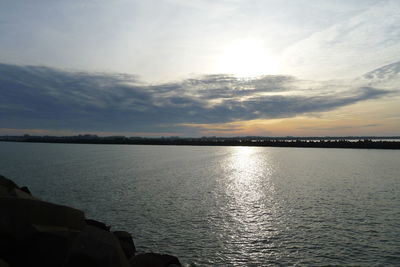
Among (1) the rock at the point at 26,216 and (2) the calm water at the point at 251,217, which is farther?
(2) the calm water at the point at 251,217

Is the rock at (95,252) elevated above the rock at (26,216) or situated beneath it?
situated beneath

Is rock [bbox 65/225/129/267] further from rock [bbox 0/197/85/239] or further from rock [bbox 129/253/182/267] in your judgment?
rock [bbox 0/197/85/239]

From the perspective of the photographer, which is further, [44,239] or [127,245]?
[127,245]

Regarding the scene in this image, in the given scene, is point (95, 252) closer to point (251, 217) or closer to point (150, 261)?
point (150, 261)

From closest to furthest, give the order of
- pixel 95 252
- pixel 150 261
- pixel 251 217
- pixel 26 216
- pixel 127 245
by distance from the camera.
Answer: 1. pixel 95 252
2. pixel 26 216
3. pixel 150 261
4. pixel 127 245
5. pixel 251 217

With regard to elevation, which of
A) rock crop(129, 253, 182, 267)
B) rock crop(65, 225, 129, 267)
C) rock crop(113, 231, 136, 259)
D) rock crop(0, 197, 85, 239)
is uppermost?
rock crop(0, 197, 85, 239)

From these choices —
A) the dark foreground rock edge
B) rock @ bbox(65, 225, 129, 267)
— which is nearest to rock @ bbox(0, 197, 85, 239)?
the dark foreground rock edge

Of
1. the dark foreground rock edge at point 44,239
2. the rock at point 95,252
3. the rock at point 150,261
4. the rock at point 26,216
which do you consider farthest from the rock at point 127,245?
the rock at point 95,252

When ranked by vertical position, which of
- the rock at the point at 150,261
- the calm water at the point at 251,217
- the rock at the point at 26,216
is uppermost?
the rock at the point at 26,216

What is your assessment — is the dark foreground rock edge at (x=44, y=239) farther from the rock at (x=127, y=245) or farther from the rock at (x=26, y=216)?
the rock at (x=127, y=245)

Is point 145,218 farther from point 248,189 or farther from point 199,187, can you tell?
point 248,189

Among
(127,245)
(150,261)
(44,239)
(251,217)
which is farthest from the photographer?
(251,217)

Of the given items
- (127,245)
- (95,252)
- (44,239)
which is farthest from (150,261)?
(44,239)

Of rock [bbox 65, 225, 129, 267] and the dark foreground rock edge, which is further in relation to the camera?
the dark foreground rock edge
